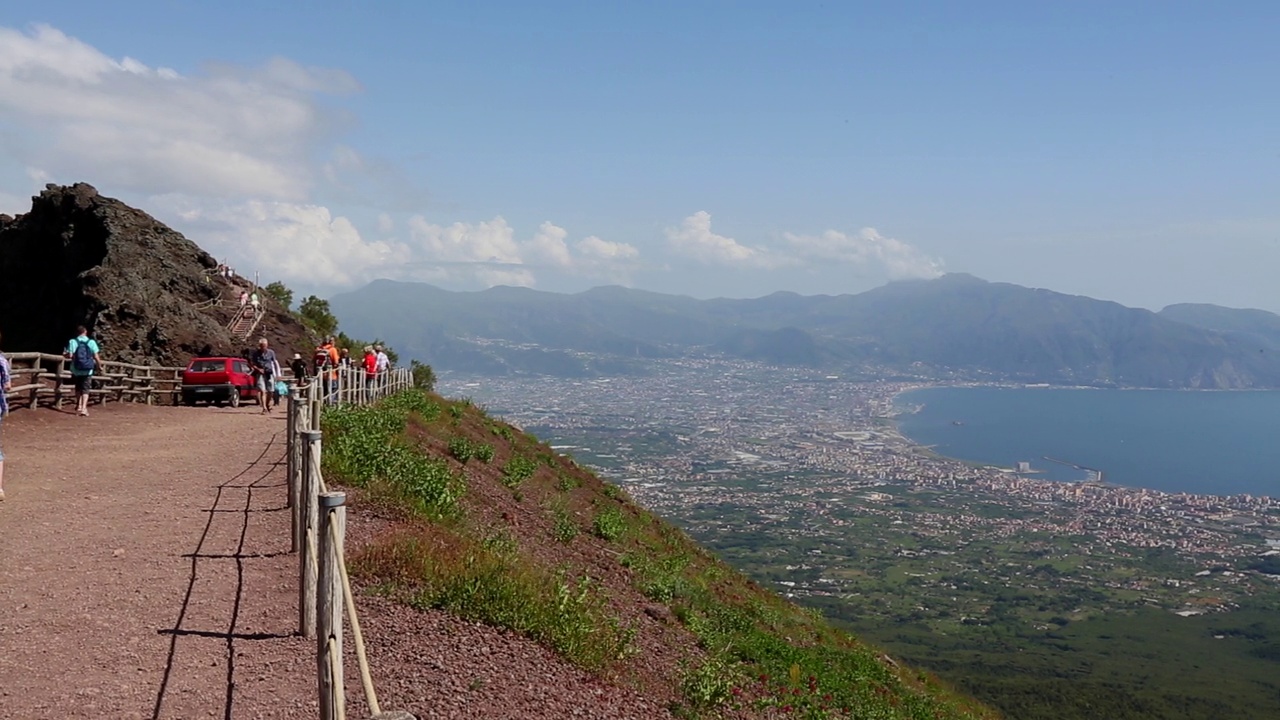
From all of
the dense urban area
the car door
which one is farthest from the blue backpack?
the dense urban area

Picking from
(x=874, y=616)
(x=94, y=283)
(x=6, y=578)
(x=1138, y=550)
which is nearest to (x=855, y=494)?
(x=1138, y=550)

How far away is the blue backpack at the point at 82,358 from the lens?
2161cm

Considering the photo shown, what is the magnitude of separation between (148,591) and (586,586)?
14.9 ft

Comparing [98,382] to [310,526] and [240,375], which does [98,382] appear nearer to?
[240,375]

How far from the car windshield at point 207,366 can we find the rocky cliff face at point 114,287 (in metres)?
5.24

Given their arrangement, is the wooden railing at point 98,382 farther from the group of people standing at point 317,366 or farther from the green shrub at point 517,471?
the green shrub at point 517,471

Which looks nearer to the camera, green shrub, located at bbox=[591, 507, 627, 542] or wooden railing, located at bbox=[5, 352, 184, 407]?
green shrub, located at bbox=[591, 507, 627, 542]

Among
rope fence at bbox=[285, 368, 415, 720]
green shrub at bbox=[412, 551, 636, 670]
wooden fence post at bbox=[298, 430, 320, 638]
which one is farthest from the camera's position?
green shrub at bbox=[412, 551, 636, 670]

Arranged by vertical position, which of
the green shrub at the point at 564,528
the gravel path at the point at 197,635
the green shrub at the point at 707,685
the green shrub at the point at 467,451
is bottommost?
the green shrub at the point at 707,685

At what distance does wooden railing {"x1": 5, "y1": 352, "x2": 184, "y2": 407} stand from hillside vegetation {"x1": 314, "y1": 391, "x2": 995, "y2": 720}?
8.38 m

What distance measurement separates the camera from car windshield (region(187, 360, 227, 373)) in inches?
1139

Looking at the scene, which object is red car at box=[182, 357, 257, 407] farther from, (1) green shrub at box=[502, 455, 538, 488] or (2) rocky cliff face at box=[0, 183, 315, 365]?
(1) green shrub at box=[502, 455, 538, 488]

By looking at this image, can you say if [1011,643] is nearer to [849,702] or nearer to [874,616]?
[874,616]

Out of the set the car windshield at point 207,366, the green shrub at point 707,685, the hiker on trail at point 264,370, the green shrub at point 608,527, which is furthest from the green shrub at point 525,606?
the car windshield at point 207,366
